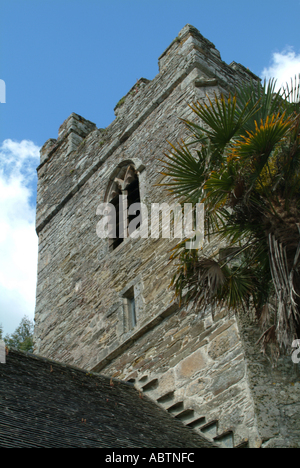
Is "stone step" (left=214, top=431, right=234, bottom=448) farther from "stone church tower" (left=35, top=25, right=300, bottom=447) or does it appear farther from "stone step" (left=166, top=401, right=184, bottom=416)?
"stone step" (left=166, top=401, right=184, bottom=416)

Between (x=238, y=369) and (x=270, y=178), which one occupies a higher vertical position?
(x=270, y=178)

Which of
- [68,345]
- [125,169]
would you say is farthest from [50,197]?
[68,345]

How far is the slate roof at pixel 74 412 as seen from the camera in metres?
4.18

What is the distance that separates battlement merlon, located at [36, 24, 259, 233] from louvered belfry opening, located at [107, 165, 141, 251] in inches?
29.3

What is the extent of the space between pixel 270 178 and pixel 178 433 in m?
2.59

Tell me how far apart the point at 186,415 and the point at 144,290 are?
7.08 ft

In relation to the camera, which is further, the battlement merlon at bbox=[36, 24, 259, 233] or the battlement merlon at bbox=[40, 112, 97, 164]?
the battlement merlon at bbox=[40, 112, 97, 164]

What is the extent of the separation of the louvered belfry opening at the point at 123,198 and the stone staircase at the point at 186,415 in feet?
8.98

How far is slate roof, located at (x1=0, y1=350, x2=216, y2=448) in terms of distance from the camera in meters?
4.18

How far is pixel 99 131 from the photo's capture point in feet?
36.1

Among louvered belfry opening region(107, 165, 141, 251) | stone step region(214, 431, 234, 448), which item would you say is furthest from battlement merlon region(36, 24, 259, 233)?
stone step region(214, 431, 234, 448)

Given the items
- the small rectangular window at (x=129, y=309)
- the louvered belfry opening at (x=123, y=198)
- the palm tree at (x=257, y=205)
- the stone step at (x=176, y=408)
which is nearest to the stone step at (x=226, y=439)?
the stone step at (x=176, y=408)

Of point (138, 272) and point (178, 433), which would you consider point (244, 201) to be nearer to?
point (178, 433)

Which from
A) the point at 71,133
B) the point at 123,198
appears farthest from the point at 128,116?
the point at 71,133
